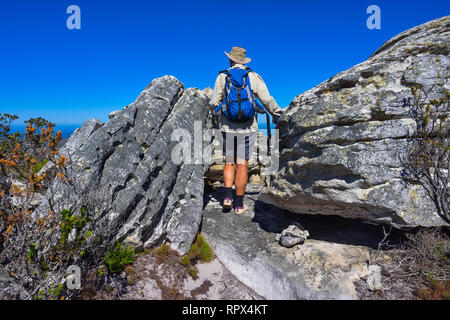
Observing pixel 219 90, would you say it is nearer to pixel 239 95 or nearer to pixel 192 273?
pixel 239 95

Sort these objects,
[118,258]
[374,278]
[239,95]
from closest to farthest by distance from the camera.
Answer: [374,278]
[118,258]
[239,95]

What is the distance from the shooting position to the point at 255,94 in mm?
7586

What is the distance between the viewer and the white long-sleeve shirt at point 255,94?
7.42 meters

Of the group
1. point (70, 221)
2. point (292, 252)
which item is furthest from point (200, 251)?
point (70, 221)

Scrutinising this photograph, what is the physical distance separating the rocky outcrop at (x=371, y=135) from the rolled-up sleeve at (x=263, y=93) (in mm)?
1383

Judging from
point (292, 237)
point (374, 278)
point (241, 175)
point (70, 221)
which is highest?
point (241, 175)

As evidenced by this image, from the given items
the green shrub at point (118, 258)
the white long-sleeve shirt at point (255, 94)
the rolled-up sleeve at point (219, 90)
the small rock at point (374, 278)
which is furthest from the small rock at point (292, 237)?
the rolled-up sleeve at point (219, 90)

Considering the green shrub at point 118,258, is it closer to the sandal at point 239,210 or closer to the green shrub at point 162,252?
the green shrub at point 162,252


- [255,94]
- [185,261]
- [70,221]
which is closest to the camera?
[70,221]

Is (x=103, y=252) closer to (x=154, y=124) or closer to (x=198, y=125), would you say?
(x=154, y=124)

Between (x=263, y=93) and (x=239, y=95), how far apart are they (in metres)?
0.75

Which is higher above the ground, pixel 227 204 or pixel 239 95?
pixel 239 95

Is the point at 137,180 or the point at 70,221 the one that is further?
the point at 137,180

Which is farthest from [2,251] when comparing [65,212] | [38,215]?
[65,212]
